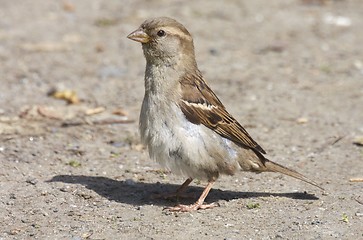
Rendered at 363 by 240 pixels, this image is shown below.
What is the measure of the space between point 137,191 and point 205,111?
95 centimetres

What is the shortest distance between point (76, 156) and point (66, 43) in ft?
13.6

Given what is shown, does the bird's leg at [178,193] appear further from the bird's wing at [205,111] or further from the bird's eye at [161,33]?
the bird's eye at [161,33]

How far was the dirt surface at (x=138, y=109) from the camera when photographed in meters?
5.84

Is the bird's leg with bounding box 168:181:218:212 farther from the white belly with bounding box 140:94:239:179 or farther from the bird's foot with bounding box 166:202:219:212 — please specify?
the white belly with bounding box 140:94:239:179

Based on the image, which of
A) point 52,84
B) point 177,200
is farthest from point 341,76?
point 177,200

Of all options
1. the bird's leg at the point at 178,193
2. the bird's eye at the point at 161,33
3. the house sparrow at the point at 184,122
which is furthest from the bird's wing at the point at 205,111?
the bird's leg at the point at 178,193

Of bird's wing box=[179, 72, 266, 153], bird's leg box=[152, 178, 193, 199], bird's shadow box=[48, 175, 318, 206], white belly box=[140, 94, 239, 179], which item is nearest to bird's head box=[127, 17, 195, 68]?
bird's wing box=[179, 72, 266, 153]

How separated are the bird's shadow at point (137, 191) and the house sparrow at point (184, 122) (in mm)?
197

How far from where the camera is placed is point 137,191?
21.5ft

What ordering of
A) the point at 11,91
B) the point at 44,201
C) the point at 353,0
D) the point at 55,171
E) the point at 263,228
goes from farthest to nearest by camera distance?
1. the point at 353,0
2. the point at 11,91
3. the point at 55,171
4. the point at 44,201
5. the point at 263,228

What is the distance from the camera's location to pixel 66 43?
11.1m

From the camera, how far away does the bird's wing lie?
607 cm

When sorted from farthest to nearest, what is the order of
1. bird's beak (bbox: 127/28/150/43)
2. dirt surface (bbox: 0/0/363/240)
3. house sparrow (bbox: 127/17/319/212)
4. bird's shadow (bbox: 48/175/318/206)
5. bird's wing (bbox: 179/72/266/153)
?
bird's shadow (bbox: 48/175/318/206), bird's beak (bbox: 127/28/150/43), bird's wing (bbox: 179/72/266/153), house sparrow (bbox: 127/17/319/212), dirt surface (bbox: 0/0/363/240)

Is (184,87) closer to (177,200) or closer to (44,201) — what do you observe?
(177,200)
